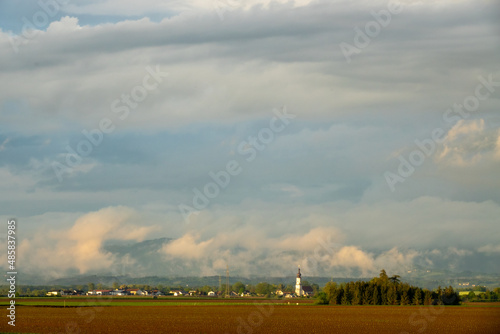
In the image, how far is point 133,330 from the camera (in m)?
66.3

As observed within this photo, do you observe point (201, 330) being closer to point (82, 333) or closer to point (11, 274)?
point (82, 333)

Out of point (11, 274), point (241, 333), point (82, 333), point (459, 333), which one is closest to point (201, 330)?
point (241, 333)

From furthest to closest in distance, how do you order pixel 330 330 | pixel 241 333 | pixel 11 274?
pixel 330 330 < pixel 241 333 < pixel 11 274

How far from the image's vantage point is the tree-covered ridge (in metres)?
160

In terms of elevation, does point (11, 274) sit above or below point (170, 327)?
above

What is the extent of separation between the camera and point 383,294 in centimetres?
16162

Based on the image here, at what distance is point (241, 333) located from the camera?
6419 centimetres

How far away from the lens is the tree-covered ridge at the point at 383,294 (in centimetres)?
16025

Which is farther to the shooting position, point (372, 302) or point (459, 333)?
point (372, 302)

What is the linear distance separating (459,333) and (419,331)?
452 centimetres

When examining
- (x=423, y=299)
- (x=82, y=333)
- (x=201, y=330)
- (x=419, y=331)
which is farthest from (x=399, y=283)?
(x=82, y=333)

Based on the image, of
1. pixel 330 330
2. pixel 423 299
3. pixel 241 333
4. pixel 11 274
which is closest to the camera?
pixel 11 274

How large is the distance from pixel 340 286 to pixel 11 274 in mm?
121321

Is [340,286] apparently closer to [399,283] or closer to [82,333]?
[399,283]
